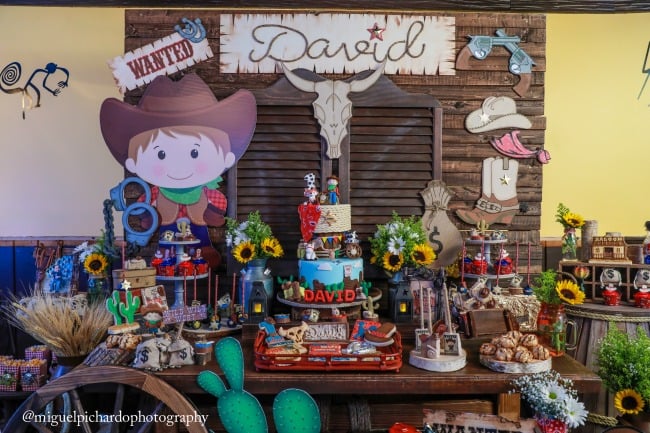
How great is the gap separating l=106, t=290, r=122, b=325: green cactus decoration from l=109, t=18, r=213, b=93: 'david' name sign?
1818 millimetres

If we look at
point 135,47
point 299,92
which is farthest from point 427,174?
point 135,47

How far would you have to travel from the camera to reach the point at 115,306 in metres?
3.10

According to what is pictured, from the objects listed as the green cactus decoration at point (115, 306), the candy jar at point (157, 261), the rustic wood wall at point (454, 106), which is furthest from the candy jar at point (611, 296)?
the green cactus decoration at point (115, 306)

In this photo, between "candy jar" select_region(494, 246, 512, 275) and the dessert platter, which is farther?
"candy jar" select_region(494, 246, 512, 275)

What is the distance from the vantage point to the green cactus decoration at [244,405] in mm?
2625

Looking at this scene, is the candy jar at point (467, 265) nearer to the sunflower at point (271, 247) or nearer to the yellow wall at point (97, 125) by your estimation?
the yellow wall at point (97, 125)

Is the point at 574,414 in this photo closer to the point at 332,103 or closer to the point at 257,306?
the point at 257,306

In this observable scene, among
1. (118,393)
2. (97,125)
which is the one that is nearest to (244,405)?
(118,393)

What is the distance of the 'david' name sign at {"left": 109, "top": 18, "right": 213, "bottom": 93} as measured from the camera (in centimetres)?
385

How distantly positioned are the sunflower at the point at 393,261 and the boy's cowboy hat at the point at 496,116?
4.31 ft

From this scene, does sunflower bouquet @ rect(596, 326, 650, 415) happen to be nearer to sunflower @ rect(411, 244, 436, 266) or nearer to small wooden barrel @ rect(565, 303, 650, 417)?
small wooden barrel @ rect(565, 303, 650, 417)

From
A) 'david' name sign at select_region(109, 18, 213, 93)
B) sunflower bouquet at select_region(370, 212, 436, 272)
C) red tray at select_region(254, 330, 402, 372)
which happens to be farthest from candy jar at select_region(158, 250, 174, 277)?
sunflower bouquet at select_region(370, 212, 436, 272)

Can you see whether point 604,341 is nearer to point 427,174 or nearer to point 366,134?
point 427,174

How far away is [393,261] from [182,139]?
2.03m
